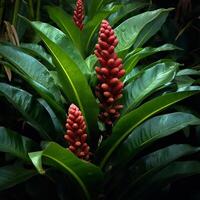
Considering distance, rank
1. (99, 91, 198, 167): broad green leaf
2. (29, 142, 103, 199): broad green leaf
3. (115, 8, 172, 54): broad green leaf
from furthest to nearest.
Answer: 1. (115, 8, 172, 54): broad green leaf
2. (99, 91, 198, 167): broad green leaf
3. (29, 142, 103, 199): broad green leaf

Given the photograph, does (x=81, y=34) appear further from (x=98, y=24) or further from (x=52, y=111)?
(x=52, y=111)

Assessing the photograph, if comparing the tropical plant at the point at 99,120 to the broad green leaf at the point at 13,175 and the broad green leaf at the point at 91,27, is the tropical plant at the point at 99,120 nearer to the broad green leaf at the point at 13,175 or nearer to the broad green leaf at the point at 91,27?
the broad green leaf at the point at 13,175

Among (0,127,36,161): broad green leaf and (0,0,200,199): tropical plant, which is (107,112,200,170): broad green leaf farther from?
(0,127,36,161): broad green leaf

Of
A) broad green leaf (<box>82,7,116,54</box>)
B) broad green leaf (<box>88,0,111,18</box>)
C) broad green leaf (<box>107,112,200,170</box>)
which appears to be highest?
broad green leaf (<box>88,0,111,18</box>)

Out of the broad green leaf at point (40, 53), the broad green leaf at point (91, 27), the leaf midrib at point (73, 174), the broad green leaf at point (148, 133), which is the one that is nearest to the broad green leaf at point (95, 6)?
the broad green leaf at point (91, 27)

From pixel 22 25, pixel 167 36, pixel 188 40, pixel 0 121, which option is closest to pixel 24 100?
pixel 0 121

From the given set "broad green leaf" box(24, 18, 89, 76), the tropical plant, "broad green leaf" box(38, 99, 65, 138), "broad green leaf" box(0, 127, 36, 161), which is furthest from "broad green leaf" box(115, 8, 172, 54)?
"broad green leaf" box(0, 127, 36, 161)
